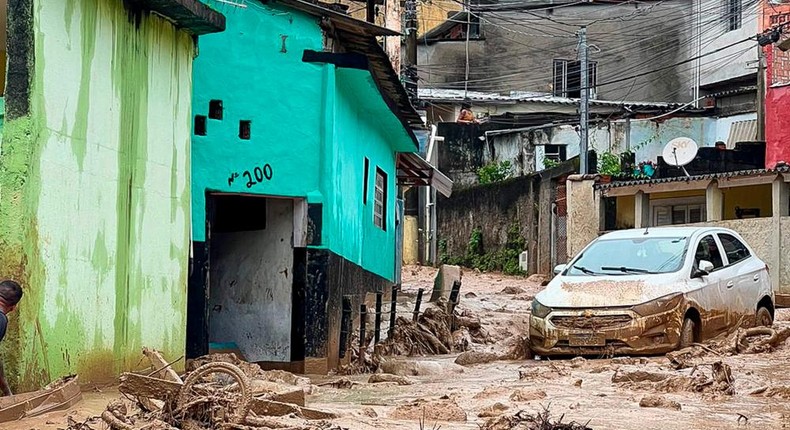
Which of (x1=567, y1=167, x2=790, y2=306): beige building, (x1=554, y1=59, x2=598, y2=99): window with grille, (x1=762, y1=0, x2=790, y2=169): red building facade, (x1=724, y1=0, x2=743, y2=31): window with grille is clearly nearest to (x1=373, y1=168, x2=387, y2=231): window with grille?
(x1=567, y1=167, x2=790, y2=306): beige building

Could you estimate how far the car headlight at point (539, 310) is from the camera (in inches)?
569

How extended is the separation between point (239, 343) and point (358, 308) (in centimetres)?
287

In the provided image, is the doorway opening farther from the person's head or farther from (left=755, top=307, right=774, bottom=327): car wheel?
the person's head

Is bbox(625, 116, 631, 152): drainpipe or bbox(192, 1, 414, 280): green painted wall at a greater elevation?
bbox(625, 116, 631, 152): drainpipe

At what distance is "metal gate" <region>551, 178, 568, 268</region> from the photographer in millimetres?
34469

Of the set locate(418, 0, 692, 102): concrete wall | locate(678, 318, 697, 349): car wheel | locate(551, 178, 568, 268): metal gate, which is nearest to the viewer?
locate(678, 318, 697, 349): car wheel

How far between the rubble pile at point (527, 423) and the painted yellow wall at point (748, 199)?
835 inches

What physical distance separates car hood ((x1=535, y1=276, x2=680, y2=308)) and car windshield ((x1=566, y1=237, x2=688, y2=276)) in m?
0.39

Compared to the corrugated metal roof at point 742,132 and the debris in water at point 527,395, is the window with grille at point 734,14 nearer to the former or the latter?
the corrugated metal roof at point 742,132

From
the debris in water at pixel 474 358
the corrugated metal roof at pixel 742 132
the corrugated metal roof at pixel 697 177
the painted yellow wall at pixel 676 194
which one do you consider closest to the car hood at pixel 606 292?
the debris in water at pixel 474 358

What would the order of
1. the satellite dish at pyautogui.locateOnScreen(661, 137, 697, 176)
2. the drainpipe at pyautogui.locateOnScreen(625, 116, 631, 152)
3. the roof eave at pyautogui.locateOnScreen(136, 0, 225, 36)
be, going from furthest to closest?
the drainpipe at pyautogui.locateOnScreen(625, 116, 631, 152), the satellite dish at pyautogui.locateOnScreen(661, 137, 697, 176), the roof eave at pyautogui.locateOnScreen(136, 0, 225, 36)

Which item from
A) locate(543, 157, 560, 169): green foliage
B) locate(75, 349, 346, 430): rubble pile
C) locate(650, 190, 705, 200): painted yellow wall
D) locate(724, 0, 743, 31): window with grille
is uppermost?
locate(724, 0, 743, 31): window with grille

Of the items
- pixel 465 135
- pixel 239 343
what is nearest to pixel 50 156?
pixel 239 343

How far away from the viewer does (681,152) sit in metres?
30.3
